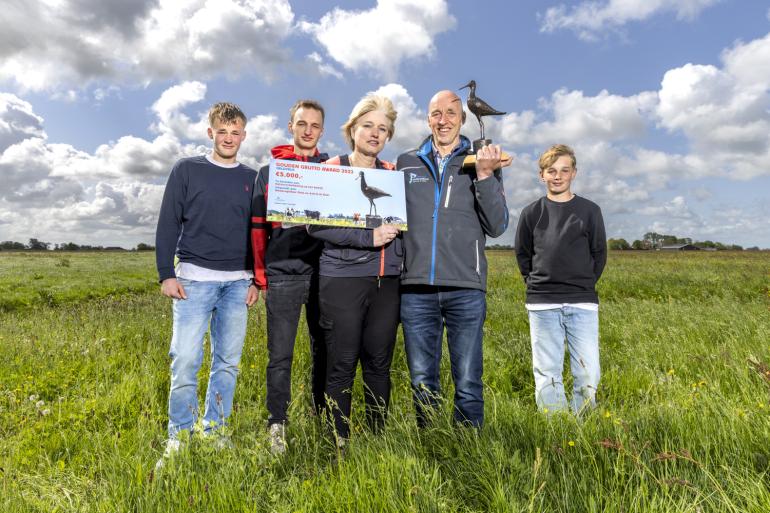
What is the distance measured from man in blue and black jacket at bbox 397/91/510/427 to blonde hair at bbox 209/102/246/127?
5.22 ft

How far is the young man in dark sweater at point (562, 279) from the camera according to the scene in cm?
381

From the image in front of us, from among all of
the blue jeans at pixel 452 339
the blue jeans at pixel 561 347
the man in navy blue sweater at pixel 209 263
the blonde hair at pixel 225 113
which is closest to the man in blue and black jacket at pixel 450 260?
the blue jeans at pixel 452 339

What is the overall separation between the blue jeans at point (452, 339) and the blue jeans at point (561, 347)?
1.05 m

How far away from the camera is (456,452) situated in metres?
2.57

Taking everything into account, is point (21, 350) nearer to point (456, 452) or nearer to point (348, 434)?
point (348, 434)

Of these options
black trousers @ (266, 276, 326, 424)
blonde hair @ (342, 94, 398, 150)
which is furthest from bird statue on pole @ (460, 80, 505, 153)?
black trousers @ (266, 276, 326, 424)

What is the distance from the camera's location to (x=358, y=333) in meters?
2.96

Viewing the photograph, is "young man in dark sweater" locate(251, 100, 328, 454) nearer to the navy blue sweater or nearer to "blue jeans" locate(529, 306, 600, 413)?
the navy blue sweater

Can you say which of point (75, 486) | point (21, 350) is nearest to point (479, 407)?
point (75, 486)

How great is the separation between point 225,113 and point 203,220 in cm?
88

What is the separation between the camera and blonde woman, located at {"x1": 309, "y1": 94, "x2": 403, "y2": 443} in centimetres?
291

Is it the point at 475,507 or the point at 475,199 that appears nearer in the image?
the point at 475,507

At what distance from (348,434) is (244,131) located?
2.56 meters

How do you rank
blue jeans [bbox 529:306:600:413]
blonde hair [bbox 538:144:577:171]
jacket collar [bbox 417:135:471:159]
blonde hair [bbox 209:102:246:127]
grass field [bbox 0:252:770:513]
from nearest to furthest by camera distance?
grass field [bbox 0:252:770:513]
jacket collar [bbox 417:135:471:159]
blonde hair [bbox 209:102:246:127]
blue jeans [bbox 529:306:600:413]
blonde hair [bbox 538:144:577:171]
